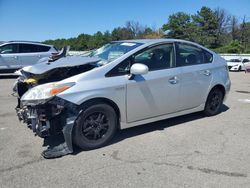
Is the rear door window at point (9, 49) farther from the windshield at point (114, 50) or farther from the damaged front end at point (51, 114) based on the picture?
the damaged front end at point (51, 114)

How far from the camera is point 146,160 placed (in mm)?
4246

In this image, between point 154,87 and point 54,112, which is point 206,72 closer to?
point 154,87

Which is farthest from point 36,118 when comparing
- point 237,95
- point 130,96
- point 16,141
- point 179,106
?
point 237,95

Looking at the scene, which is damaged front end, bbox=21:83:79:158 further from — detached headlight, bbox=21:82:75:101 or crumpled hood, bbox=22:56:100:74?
crumpled hood, bbox=22:56:100:74

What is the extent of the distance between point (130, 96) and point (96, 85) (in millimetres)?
632

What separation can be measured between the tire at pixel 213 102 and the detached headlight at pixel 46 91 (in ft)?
10.4

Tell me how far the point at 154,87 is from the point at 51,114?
1.76 meters

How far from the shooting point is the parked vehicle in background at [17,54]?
13836 mm

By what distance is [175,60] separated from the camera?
5.60 meters

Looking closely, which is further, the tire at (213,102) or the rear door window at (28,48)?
the rear door window at (28,48)

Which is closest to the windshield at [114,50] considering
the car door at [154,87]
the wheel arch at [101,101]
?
the car door at [154,87]

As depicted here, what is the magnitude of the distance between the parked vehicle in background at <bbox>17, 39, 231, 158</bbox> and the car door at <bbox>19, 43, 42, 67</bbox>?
30.2 ft

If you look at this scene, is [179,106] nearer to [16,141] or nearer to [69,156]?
[69,156]

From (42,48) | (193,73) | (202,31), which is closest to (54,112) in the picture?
(193,73)
